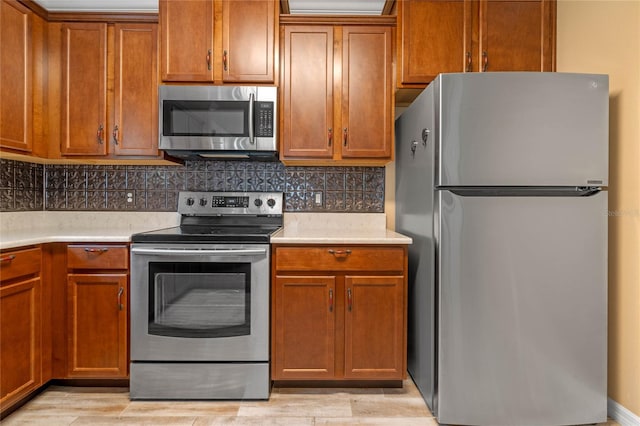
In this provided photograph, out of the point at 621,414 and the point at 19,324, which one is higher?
the point at 19,324

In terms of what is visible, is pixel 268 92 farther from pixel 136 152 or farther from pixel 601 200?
pixel 601 200

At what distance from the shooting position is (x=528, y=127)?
5.89 ft

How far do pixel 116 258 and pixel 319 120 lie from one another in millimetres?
1418

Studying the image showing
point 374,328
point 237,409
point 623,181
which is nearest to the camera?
point 623,181

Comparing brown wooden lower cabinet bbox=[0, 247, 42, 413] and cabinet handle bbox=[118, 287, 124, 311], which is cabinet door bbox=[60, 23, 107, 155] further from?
cabinet handle bbox=[118, 287, 124, 311]

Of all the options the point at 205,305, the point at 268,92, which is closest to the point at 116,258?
the point at 205,305

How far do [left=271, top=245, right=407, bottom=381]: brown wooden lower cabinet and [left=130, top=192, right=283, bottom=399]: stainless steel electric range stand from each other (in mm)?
99

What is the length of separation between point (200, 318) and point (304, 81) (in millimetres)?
1534

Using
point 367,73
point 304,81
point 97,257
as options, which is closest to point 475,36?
point 367,73

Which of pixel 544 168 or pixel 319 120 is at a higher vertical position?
pixel 319 120

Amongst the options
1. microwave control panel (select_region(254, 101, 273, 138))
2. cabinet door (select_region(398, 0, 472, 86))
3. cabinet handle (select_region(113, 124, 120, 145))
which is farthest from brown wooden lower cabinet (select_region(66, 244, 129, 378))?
cabinet door (select_region(398, 0, 472, 86))

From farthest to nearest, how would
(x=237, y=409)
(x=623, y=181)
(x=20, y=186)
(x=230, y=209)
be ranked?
(x=230, y=209), (x=20, y=186), (x=237, y=409), (x=623, y=181)

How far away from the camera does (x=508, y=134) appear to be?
1.80m

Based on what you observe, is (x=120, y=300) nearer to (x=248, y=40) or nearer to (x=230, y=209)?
(x=230, y=209)
